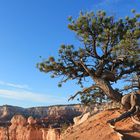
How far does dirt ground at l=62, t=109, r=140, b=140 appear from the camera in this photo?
17453 mm

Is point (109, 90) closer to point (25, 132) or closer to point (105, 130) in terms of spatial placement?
point (105, 130)

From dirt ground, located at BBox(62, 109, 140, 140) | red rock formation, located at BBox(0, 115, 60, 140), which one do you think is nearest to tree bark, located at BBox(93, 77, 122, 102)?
dirt ground, located at BBox(62, 109, 140, 140)

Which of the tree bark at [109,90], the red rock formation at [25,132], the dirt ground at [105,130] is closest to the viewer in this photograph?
the dirt ground at [105,130]

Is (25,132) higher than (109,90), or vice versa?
(109,90)

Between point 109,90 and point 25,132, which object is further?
point 25,132

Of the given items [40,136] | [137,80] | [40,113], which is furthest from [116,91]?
[40,113]

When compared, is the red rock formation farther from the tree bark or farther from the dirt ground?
the dirt ground

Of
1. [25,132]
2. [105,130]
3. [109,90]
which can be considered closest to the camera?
[105,130]

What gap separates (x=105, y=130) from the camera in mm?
18703

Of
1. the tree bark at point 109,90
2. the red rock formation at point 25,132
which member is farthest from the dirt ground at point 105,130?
the red rock formation at point 25,132

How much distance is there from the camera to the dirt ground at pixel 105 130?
1745 centimetres

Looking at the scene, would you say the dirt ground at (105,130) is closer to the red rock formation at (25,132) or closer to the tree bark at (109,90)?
the tree bark at (109,90)

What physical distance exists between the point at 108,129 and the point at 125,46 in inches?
184

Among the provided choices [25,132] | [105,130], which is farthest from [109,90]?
[25,132]
